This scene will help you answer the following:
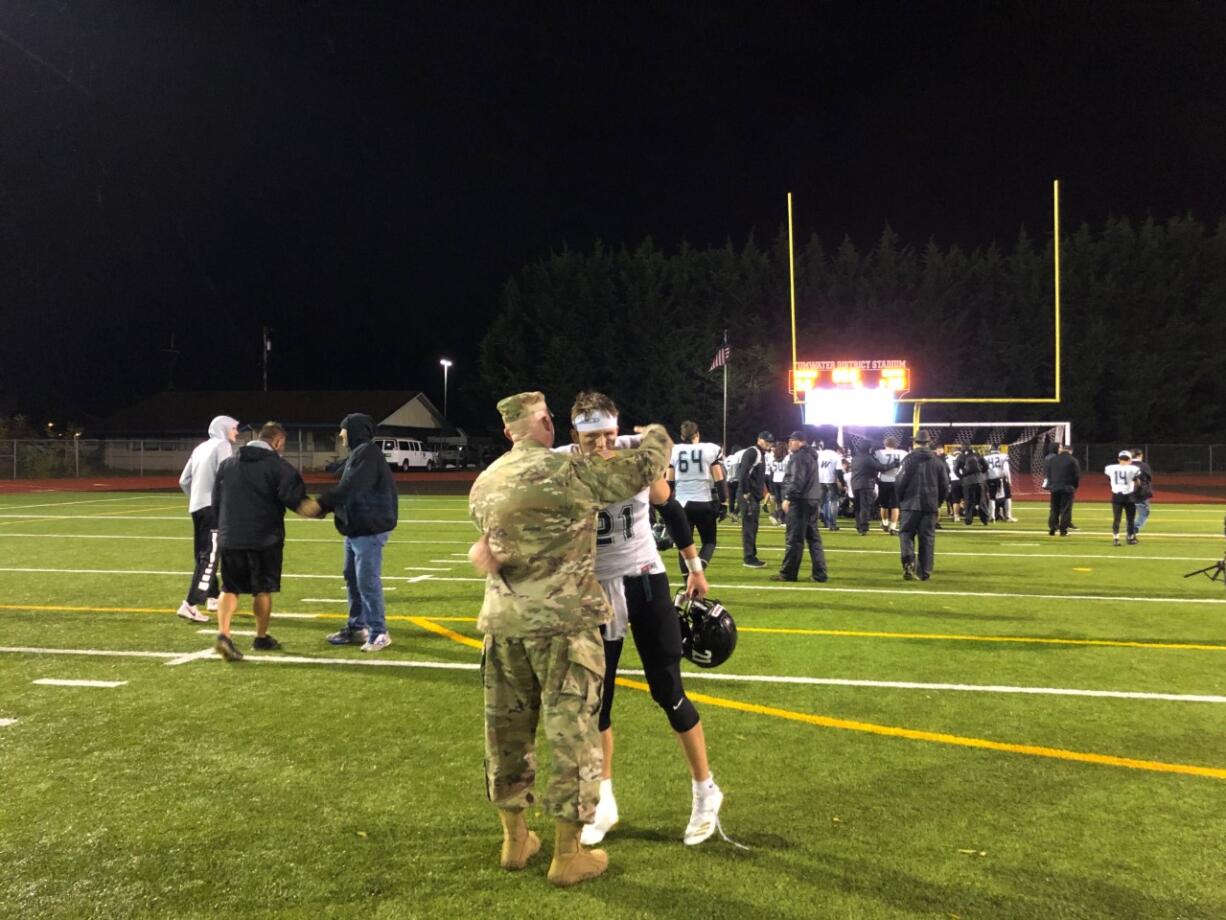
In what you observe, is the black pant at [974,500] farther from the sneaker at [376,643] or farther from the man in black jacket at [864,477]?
the sneaker at [376,643]

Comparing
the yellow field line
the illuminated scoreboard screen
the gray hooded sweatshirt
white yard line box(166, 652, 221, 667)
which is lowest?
the yellow field line

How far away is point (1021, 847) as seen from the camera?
3264 millimetres

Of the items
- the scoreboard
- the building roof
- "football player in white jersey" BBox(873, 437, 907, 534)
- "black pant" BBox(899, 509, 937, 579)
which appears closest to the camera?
"black pant" BBox(899, 509, 937, 579)

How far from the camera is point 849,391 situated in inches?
1008

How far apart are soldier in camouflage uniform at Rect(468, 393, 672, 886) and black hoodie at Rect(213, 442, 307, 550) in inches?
147

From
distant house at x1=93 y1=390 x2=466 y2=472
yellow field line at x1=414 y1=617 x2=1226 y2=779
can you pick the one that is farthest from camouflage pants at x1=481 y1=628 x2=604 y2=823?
distant house at x1=93 y1=390 x2=466 y2=472

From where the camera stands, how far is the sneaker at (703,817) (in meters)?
3.30

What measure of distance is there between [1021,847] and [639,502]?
215cm

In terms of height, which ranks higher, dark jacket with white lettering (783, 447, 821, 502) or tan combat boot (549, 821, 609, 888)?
dark jacket with white lettering (783, 447, 821, 502)

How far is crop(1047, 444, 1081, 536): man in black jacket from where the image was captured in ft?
45.9

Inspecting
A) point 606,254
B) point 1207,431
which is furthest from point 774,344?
point 1207,431

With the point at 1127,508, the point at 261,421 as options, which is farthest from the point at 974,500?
the point at 261,421

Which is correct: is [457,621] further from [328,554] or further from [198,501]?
[328,554]

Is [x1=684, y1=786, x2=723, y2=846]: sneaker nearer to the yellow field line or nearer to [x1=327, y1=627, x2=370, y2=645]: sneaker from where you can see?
the yellow field line
